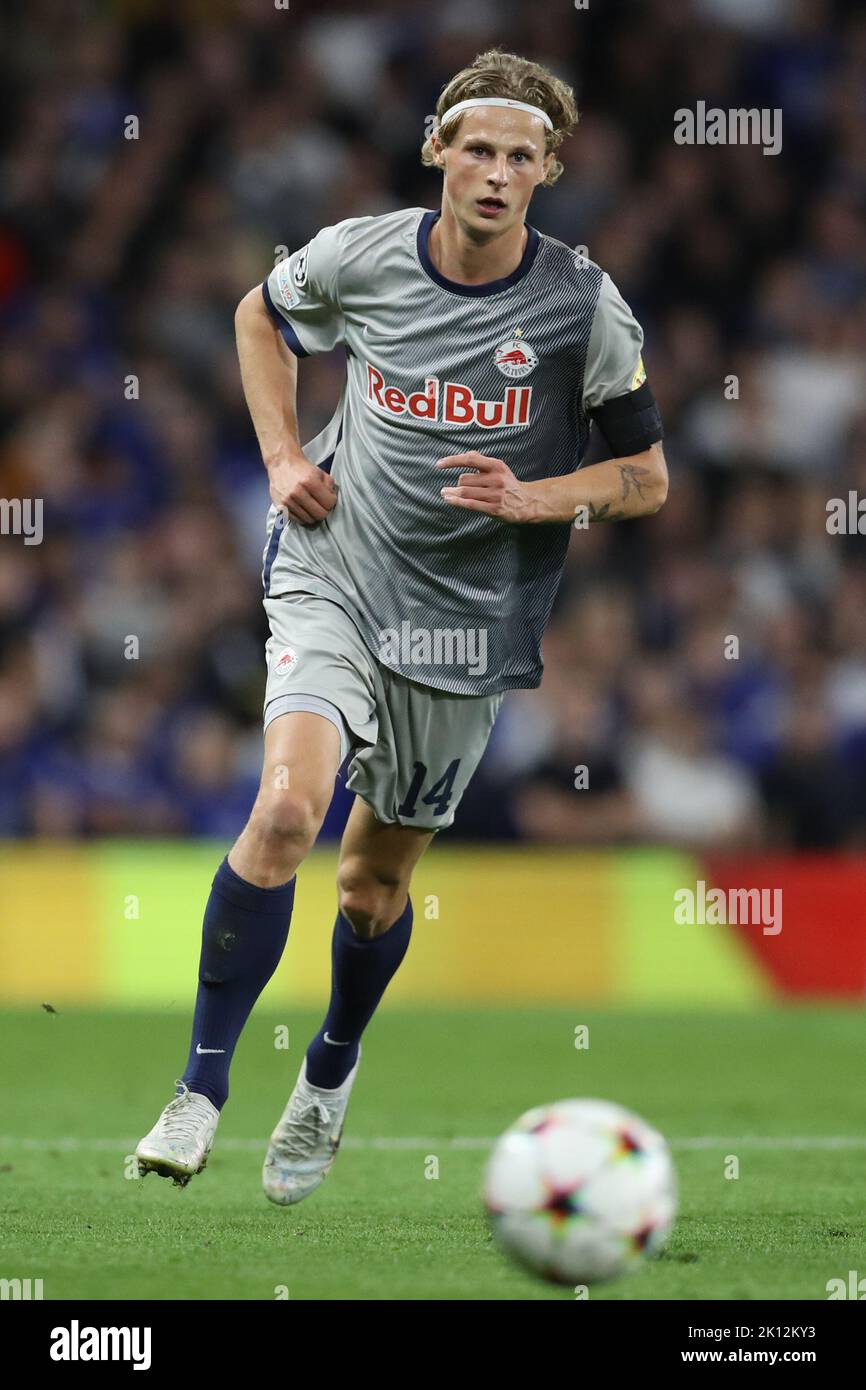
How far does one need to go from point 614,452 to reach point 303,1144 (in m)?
2.08

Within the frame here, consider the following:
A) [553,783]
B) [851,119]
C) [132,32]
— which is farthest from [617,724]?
[132,32]

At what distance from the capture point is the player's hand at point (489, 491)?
5008 millimetres

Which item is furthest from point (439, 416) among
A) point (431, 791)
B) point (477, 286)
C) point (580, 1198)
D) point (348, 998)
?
point (580, 1198)

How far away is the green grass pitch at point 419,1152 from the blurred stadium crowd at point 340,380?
1.65m

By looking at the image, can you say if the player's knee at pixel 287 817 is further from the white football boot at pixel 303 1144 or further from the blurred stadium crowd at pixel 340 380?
the blurred stadium crowd at pixel 340 380

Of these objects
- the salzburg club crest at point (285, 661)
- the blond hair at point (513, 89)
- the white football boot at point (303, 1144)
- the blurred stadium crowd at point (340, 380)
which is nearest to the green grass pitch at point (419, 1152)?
the white football boot at point (303, 1144)

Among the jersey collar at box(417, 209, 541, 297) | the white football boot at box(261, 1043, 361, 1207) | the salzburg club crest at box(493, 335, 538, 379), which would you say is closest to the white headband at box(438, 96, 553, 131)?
the jersey collar at box(417, 209, 541, 297)

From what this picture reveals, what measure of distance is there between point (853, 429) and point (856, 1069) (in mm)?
5491

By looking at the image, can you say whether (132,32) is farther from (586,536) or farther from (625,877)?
(625,877)

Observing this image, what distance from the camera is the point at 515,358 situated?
5223 mm

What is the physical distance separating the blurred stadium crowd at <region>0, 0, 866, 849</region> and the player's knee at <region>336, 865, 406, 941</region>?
493 cm

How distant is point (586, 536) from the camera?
39.6 ft

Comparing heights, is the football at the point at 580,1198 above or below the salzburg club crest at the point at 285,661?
below
